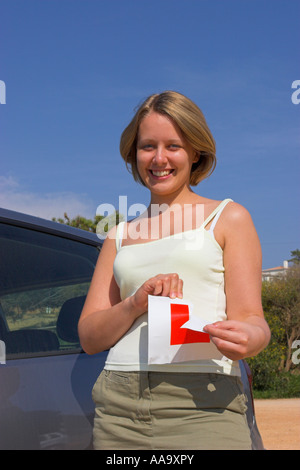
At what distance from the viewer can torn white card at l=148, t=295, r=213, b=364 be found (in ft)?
5.12

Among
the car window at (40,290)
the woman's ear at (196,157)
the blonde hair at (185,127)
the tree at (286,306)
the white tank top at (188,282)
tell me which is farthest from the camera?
the tree at (286,306)

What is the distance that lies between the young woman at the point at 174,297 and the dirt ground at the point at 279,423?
16.4 feet

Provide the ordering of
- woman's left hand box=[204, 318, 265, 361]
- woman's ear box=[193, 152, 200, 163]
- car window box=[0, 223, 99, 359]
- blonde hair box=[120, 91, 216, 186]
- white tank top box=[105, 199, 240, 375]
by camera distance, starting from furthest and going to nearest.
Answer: car window box=[0, 223, 99, 359], woman's ear box=[193, 152, 200, 163], blonde hair box=[120, 91, 216, 186], white tank top box=[105, 199, 240, 375], woman's left hand box=[204, 318, 265, 361]

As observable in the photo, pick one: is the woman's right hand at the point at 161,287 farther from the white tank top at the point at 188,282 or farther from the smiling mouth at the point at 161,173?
the smiling mouth at the point at 161,173

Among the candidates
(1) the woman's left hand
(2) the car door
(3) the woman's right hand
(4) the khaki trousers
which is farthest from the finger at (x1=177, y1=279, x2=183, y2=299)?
(2) the car door

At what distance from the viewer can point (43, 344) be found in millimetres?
2234

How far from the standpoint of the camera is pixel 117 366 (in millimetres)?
1706

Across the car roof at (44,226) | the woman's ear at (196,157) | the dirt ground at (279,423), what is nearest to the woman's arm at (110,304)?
the woman's ear at (196,157)

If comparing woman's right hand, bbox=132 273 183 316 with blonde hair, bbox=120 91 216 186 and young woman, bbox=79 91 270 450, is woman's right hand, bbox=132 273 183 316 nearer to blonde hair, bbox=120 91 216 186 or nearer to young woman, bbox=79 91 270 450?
young woman, bbox=79 91 270 450

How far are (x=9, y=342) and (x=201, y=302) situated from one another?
0.84 m

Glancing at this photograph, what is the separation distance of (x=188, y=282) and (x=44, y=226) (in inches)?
40.5

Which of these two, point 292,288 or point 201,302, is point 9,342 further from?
point 292,288

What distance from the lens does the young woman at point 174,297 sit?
5.16 ft

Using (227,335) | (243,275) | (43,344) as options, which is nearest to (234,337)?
(227,335)
